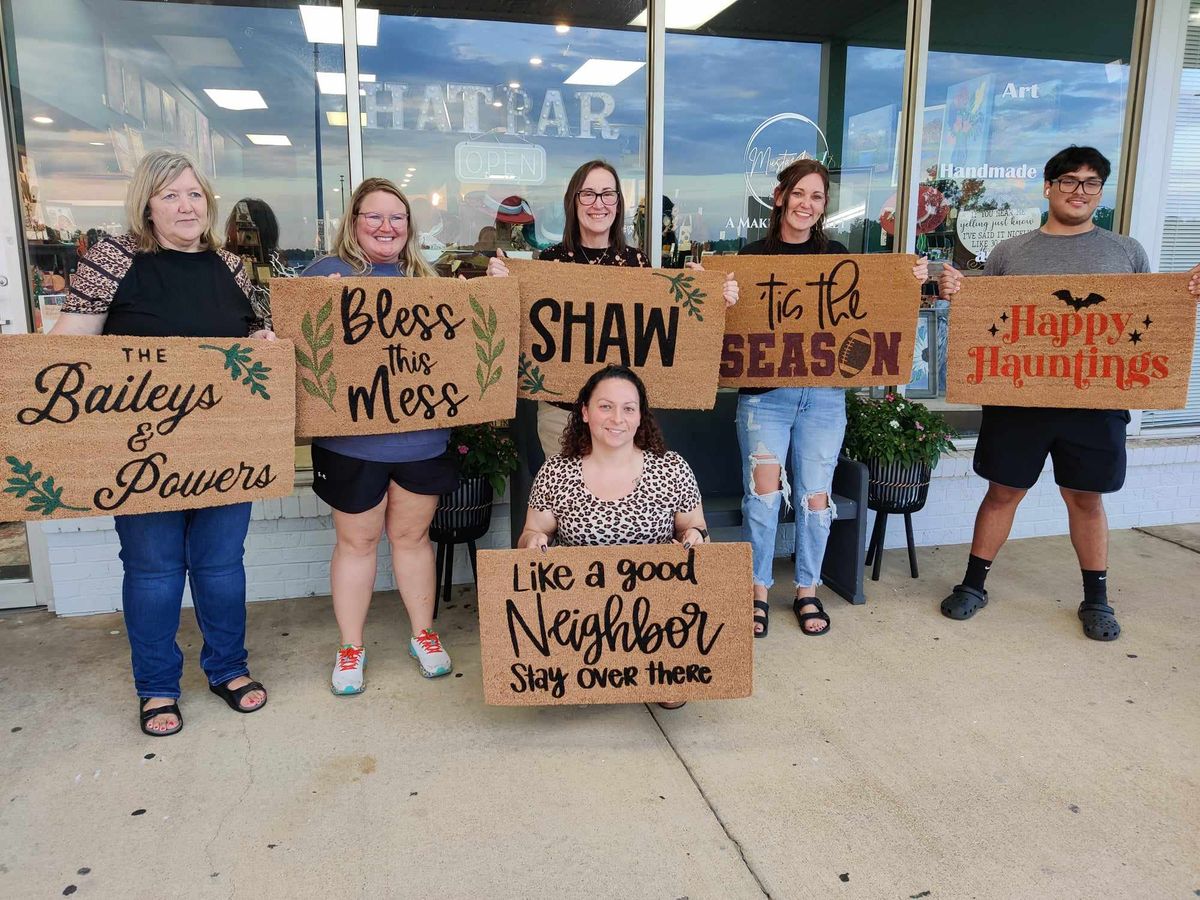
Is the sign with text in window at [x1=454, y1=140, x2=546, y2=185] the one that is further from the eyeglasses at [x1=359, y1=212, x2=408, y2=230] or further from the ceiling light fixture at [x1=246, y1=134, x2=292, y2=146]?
the eyeglasses at [x1=359, y1=212, x2=408, y2=230]

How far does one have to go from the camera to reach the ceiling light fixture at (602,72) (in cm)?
404

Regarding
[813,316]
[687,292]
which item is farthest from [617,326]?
[813,316]

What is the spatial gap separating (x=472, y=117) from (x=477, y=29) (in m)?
0.41

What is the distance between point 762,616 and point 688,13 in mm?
2918

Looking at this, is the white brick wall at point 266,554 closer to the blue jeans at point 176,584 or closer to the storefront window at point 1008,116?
the blue jeans at point 176,584

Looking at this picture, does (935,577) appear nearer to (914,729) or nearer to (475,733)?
(914,729)

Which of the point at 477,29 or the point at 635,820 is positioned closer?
the point at 635,820

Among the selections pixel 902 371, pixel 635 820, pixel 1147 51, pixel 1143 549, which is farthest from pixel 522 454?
pixel 1147 51

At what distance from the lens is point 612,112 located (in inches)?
160

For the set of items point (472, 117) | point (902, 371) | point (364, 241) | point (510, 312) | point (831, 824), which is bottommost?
point (831, 824)

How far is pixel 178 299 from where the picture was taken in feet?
7.29

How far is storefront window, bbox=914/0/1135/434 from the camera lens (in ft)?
14.0

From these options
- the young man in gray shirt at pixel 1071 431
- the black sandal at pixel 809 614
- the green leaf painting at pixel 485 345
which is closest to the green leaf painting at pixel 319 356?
the green leaf painting at pixel 485 345

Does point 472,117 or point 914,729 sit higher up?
point 472,117
